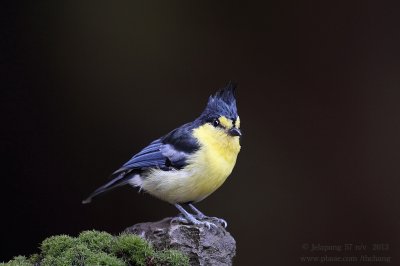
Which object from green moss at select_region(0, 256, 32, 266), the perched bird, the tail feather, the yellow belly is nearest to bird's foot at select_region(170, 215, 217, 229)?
the perched bird

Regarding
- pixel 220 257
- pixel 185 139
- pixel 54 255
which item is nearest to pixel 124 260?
pixel 54 255

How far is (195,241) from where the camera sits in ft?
9.78

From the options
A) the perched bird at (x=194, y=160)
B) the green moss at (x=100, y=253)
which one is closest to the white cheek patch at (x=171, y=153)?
the perched bird at (x=194, y=160)

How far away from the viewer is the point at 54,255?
109 inches

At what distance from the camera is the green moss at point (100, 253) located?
8.71ft

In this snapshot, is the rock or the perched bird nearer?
the rock

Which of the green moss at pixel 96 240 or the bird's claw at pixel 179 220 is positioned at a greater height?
the bird's claw at pixel 179 220

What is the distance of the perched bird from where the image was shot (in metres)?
3.14

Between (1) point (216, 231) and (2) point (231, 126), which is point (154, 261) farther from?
(2) point (231, 126)

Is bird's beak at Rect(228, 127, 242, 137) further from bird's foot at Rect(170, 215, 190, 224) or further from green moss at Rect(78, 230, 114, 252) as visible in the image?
green moss at Rect(78, 230, 114, 252)

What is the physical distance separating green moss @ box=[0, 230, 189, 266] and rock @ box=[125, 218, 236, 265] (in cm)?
13

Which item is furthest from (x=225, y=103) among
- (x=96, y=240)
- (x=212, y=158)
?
(x=96, y=240)

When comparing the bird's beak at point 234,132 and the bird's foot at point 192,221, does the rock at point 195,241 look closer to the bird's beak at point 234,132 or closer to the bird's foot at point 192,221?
the bird's foot at point 192,221

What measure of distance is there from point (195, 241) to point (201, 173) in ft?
1.26
